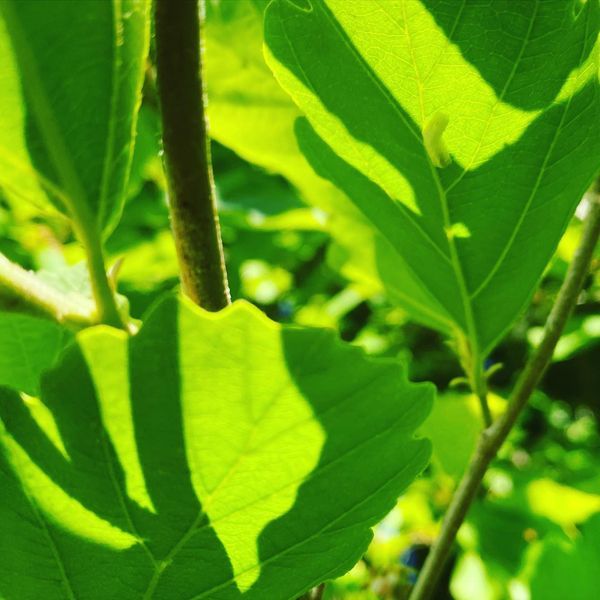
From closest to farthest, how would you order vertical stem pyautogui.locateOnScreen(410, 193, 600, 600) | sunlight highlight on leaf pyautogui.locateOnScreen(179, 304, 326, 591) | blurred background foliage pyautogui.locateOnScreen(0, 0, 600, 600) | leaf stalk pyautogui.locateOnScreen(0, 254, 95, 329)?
sunlight highlight on leaf pyautogui.locateOnScreen(179, 304, 326, 591)
leaf stalk pyautogui.locateOnScreen(0, 254, 95, 329)
vertical stem pyautogui.locateOnScreen(410, 193, 600, 600)
blurred background foliage pyautogui.locateOnScreen(0, 0, 600, 600)

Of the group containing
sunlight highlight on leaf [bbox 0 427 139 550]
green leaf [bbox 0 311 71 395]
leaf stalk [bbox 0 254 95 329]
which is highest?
leaf stalk [bbox 0 254 95 329]

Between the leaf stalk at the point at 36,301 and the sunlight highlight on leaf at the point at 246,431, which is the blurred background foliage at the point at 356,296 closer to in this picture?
the leaf stalk at the point at 36,301

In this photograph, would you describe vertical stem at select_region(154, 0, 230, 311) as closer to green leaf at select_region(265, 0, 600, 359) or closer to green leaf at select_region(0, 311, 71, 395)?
green leaf at select_region(265, 0, 600, 359)

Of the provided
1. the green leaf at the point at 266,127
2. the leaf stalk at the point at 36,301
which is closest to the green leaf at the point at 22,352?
the leaf stalk at the point at 36,301

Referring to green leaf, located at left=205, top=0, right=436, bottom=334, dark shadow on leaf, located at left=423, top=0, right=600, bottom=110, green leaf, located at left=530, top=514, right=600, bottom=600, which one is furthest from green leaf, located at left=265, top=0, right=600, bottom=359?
green leaf, located at left=530, top=514, right=600, bottom=600

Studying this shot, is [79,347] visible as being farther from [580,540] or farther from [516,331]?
[516,331]
